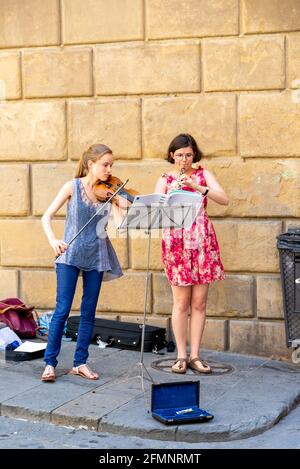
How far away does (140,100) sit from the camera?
7523 mm

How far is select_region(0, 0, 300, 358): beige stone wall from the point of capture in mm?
7129

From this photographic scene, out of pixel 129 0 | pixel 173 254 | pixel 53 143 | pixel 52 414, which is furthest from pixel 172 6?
pixel 52 414

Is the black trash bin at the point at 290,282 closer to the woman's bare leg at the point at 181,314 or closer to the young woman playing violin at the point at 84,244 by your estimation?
the woman's bare leg at the point at 181,314

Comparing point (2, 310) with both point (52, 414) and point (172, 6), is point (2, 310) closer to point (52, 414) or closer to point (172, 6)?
point (52, 414)

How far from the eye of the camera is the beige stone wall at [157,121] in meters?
7.13

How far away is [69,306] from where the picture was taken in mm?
6262

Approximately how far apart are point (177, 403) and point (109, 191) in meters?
1.56

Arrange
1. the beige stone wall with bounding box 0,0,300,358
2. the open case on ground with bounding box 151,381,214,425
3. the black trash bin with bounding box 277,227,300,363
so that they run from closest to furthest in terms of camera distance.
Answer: the open case on ground with bounding box 151,381,214,425
the black trash bin with bounding box 277,227,300,363
the beige stone wall with bounding box 0,0,300,358

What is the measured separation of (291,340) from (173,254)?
1106 millimetres

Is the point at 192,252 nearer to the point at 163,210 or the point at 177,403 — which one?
the point at 163,210

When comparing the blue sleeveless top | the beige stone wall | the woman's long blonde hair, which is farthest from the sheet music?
the beige stone wall

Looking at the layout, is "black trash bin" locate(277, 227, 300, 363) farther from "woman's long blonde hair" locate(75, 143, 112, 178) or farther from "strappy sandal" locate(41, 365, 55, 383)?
"strappy sandal" locate(41, 365, 55, 383)

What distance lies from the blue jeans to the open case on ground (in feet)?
3.74

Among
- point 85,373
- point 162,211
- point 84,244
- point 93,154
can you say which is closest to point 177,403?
point 85,373
